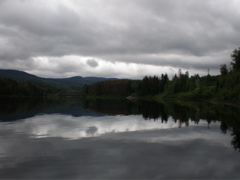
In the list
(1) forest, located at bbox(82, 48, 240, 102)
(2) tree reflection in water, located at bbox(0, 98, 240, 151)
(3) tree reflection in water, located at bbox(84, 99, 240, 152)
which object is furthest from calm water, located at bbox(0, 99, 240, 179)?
(1) forest, located at bbox(82, 48, 240, 102)

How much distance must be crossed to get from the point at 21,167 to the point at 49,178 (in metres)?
2.30

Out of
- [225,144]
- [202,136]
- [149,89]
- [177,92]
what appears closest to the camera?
[225,144]

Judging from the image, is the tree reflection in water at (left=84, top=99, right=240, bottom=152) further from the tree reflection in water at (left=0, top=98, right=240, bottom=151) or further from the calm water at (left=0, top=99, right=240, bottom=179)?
the calm water at (left=0, top=99, right=240, bottom=179)

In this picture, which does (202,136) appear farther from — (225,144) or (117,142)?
(117,142)

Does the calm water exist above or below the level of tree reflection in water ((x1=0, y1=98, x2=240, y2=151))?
above

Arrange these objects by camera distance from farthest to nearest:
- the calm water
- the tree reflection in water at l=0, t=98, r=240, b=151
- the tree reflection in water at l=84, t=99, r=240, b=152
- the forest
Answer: the forest
the tree reflection in water at l=0, t=98, r=240, b=151
the tree reflection in water at l=84, t=99, r=240, b=152
the calm water

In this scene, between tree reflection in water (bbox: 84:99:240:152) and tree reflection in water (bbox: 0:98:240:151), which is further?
tree reflection in water (bbox: 0:98:240:151)

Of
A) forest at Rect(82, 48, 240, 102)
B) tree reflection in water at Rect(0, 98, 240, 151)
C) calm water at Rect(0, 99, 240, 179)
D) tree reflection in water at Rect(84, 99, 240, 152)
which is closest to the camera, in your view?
calm water at Rect(0, 99, 240, 179)

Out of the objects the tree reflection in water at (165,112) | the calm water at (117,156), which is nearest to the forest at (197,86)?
the tree reflection in water at (165,112)

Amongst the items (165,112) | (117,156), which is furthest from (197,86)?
(117,156)

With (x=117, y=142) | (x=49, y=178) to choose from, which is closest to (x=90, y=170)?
(x=49, y=178)

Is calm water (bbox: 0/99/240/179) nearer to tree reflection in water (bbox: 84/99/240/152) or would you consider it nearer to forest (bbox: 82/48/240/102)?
tree reflection in water (bbox: 84/99/240/152)

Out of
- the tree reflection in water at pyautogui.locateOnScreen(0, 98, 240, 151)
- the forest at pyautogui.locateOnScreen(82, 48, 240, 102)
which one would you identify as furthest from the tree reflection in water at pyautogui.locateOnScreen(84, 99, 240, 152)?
the forest at pyautogui.locateOnScreen(82, 48, 240, 102)

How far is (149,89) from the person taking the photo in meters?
180
